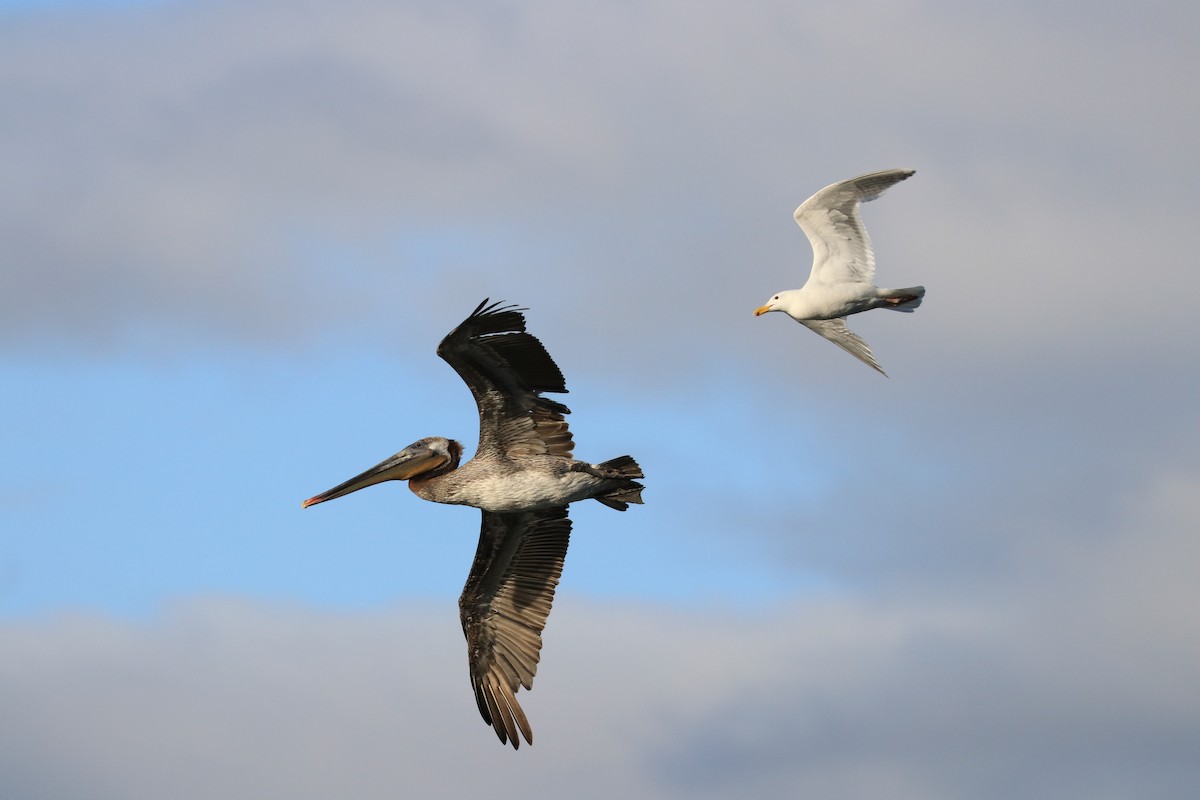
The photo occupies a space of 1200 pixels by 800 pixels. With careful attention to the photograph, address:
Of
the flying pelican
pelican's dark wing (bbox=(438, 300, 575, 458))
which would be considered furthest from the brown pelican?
the flying pelican

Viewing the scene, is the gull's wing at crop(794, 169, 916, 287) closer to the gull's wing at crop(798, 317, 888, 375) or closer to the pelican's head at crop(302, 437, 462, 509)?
the gull's wing at crop(798, 317, 888, 375)

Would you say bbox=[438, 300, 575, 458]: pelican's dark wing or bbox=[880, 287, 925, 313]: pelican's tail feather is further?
bbox=[880, 287, 925, 313]: pelican's tail feather

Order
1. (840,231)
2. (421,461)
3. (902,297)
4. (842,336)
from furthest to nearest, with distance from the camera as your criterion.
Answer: (842,336) → (840,231) → (902,297) → (421,461)

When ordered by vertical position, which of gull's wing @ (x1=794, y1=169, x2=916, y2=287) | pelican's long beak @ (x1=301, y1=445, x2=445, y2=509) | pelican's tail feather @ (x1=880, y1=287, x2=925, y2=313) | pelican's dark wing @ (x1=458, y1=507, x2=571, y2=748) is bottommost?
pelican's dark wing @ (x1=458, y1=507, x2=571, y2=748)

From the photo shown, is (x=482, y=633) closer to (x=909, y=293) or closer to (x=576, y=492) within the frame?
(x=576, y=492)

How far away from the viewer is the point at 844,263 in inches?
926

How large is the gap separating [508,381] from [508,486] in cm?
115

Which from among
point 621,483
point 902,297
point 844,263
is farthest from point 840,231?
point 621,483

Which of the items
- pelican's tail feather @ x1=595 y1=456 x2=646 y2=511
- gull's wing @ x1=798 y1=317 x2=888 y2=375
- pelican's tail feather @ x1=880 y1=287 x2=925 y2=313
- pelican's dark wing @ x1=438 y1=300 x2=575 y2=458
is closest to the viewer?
pelican's dark wing @ x1=438 y1=300 x2=575 y2=458

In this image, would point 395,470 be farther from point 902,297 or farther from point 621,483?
point 902,297

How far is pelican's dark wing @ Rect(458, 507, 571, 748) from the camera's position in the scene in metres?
19.2

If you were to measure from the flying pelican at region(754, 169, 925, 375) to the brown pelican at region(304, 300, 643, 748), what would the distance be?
5894mm

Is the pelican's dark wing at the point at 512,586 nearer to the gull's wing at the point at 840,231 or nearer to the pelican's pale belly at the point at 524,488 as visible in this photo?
the pelican's pale belly at the point at 524,488

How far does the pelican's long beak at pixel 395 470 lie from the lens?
19078 mm
